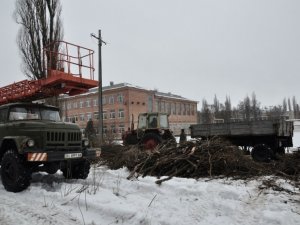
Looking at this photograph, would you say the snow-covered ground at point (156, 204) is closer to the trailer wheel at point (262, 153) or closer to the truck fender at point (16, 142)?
the truck fender at point (16, 142)

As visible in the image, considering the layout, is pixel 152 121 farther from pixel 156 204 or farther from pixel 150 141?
pixel 156 204

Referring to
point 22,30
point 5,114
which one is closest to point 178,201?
point 5,114

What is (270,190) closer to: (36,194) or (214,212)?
(214,212)

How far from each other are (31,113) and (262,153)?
878cm

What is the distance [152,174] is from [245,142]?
20.9 ft

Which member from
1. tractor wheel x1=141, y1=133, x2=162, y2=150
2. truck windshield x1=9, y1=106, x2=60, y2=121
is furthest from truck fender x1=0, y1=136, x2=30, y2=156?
tractor wheel x1=141, y1=133, x2=162, y2=150

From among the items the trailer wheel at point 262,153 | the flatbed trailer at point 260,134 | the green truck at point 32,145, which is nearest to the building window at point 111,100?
the flatbed trailer at point 260,134

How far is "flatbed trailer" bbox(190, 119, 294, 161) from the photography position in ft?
40.8

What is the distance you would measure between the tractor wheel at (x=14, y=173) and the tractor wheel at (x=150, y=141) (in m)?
7.39

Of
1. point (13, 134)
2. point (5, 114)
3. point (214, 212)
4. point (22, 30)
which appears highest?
point (22, 30)

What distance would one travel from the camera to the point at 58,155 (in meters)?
7.30

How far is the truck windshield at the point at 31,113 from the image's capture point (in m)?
8.20

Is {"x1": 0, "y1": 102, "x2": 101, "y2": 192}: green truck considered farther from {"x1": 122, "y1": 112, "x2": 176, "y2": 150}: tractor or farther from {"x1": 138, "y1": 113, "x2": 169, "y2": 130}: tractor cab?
{"x1": 138, "y1": 113, "x2": 169, "y2": 130}: tractor cab

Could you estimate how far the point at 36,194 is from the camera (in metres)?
6.95
